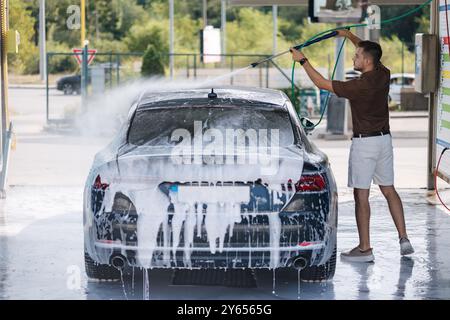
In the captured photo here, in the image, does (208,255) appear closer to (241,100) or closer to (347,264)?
(241,100)

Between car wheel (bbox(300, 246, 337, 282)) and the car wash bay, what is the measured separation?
2.8 inches

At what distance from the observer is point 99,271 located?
9422 millimetres

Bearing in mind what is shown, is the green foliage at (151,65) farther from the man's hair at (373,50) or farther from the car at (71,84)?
the man's hair at (373,50)

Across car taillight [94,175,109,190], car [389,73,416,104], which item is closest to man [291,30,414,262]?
car taillight [94,175,109,190]

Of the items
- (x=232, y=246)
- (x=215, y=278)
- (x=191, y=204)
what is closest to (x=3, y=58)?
(x=215, y=278)

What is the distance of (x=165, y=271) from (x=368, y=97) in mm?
2205

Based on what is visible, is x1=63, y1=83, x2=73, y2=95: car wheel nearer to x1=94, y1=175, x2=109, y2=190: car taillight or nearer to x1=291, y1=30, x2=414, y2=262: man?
x1=291, y1=30, x2=414, y2=262: man

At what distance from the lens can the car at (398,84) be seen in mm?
43700

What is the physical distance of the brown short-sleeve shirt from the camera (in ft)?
33.9

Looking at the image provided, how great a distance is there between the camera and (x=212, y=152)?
8.81 m

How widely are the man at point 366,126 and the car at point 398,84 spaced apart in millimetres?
32176

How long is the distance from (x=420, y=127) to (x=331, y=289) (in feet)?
76.1

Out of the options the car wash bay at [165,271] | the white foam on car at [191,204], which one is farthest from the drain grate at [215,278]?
the white foam on car at [191,204]
